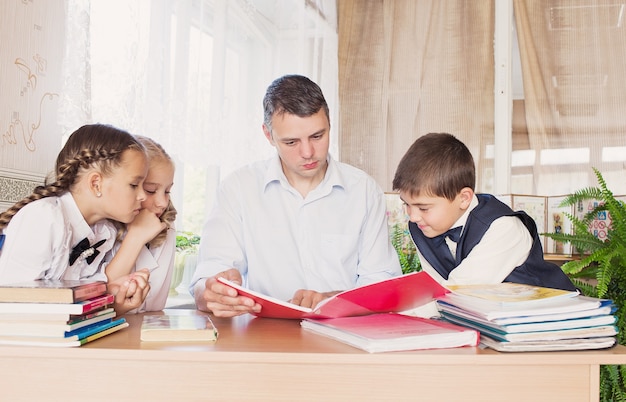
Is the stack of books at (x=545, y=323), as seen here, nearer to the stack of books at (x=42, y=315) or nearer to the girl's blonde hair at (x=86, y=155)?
the stack of books at (x=42, y=315)

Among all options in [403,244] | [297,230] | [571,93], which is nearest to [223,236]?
[297,230]

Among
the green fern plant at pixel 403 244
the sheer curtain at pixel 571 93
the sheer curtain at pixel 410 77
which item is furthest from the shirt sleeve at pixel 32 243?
the sheer curtain at pixel 571 93

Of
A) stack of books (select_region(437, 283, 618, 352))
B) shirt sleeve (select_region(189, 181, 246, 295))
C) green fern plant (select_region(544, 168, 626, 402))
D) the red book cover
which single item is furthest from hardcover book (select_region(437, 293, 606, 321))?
green fern plant (select_region(544, 168, 626, 402))

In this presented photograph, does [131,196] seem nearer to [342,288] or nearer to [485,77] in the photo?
[342,288]

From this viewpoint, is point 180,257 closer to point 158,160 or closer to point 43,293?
point 158,160

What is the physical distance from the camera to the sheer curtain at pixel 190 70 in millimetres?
2033

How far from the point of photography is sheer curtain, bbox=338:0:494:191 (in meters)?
3.91

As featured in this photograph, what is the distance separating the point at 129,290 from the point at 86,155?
1.25ft

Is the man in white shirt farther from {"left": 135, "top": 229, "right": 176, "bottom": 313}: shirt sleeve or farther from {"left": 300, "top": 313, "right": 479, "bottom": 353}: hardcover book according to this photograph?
{"left": 300, "top": 313, "right": 479, "bottom": 353}: hardcover book

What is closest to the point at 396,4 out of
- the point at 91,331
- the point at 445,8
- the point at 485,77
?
the point at 445,8

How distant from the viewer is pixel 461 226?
1.86 meters

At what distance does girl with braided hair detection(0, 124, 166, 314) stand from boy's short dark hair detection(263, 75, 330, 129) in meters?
0.46

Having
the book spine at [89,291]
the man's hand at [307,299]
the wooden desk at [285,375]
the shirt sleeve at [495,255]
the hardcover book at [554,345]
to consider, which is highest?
the shirt sleeve at [495,255]

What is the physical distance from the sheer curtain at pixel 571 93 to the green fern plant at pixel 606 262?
1.96 feet
